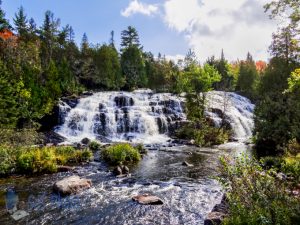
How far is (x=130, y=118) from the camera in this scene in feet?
119

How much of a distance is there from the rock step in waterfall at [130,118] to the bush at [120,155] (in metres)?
12.1

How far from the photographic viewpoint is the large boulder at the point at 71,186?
12750 mm

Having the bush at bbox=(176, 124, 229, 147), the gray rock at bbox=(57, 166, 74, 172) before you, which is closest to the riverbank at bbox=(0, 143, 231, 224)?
the gray rock at bbox=(57, 166, 74, 172)

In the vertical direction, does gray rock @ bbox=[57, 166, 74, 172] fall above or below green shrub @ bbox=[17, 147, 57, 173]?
below

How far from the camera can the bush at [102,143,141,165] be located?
1948 centimetres

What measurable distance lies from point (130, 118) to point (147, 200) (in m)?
25.0

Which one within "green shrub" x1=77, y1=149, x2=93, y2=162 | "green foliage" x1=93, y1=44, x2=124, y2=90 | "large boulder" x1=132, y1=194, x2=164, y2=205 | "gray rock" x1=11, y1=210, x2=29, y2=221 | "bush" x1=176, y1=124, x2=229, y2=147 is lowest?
"gray rock" x1=11, y1=210, x2=29, y2=221

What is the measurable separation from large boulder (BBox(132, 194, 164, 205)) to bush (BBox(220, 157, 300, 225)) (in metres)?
4.56

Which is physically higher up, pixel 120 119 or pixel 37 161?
pixel 120 119

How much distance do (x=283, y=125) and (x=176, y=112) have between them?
17.9 metres

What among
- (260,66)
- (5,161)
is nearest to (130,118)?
(5,161)

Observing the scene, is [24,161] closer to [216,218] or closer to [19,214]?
[19,214]

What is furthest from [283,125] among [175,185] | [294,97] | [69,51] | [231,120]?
[69,51]

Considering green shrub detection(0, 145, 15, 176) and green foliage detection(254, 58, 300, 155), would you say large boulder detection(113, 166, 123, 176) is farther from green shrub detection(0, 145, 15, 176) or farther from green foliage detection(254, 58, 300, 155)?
green foliage detection(254, 58, 300, 155)
